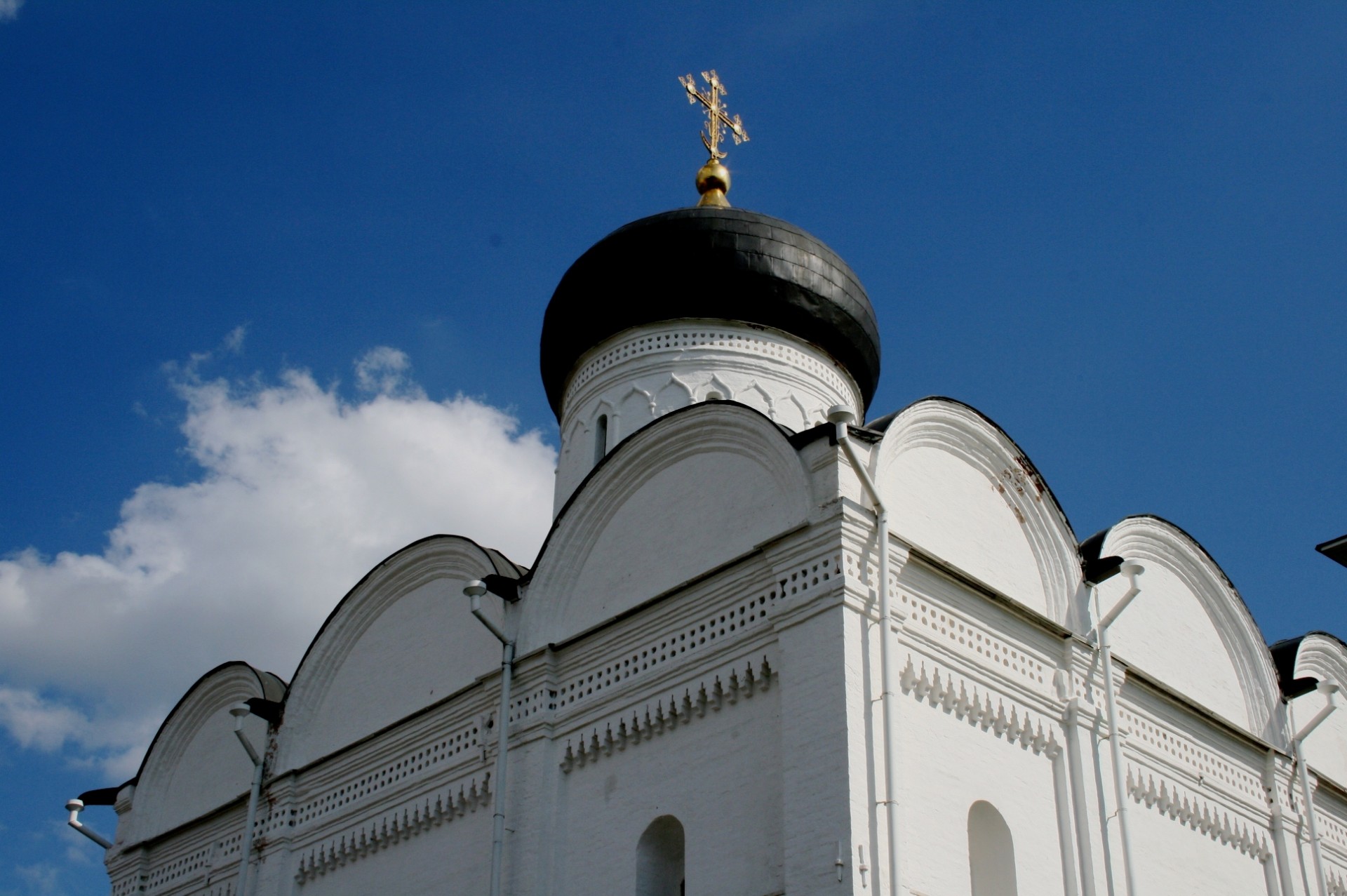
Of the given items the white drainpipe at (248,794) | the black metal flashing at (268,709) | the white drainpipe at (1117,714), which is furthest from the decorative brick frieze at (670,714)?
the black metal flashing at (268,709)

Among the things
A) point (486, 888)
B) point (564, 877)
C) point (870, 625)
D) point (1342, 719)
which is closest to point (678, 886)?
point (564, 877)

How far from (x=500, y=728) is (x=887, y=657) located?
275 cm

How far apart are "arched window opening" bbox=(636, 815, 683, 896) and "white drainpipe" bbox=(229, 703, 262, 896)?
12.4 feet

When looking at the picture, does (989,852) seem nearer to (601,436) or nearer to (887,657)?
(887,657)

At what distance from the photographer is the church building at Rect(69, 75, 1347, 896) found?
312 inches

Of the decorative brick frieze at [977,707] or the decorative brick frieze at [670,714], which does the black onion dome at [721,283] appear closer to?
the decorative brick frieze at [670,714]

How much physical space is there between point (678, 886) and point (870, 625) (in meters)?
1.91

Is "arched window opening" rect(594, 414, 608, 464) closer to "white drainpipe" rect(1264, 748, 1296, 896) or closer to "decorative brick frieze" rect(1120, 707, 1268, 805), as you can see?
"decorative brick frieze" rect(1120, 707, 1268, 805)

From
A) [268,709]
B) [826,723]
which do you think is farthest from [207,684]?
[826,723]

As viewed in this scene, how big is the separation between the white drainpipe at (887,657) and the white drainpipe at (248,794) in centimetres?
522

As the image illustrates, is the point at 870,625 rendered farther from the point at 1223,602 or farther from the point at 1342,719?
the point at 1342,719

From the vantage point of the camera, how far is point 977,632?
28.2ft

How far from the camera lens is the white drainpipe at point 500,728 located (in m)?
8.82

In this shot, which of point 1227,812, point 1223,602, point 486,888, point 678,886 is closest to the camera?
point 678,886
